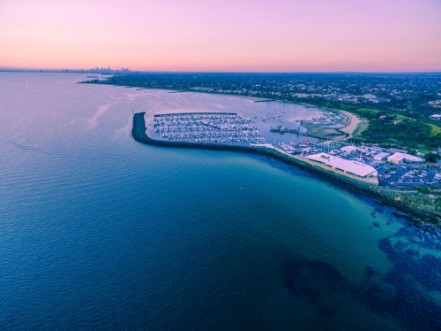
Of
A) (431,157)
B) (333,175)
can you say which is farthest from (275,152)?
(431,157)

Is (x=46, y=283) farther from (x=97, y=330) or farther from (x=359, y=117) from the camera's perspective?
(x=359, y=117)

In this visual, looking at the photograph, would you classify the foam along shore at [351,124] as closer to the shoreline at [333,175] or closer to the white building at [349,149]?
the white building at [349,149]

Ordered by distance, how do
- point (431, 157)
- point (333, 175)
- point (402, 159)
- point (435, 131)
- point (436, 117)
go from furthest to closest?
point (436, 117) < point (435, 131) < point (402, 159) < point (431, 157) < point (333, 175)

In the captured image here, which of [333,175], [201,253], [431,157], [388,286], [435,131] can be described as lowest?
[388,286]

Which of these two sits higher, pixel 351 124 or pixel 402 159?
pixel 402 159

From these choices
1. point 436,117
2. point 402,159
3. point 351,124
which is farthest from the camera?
point 436,117

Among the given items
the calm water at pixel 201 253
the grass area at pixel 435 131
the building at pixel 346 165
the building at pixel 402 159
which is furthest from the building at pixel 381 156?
the grass area at pixel 435 131

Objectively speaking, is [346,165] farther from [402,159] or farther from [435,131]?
[435,131]
